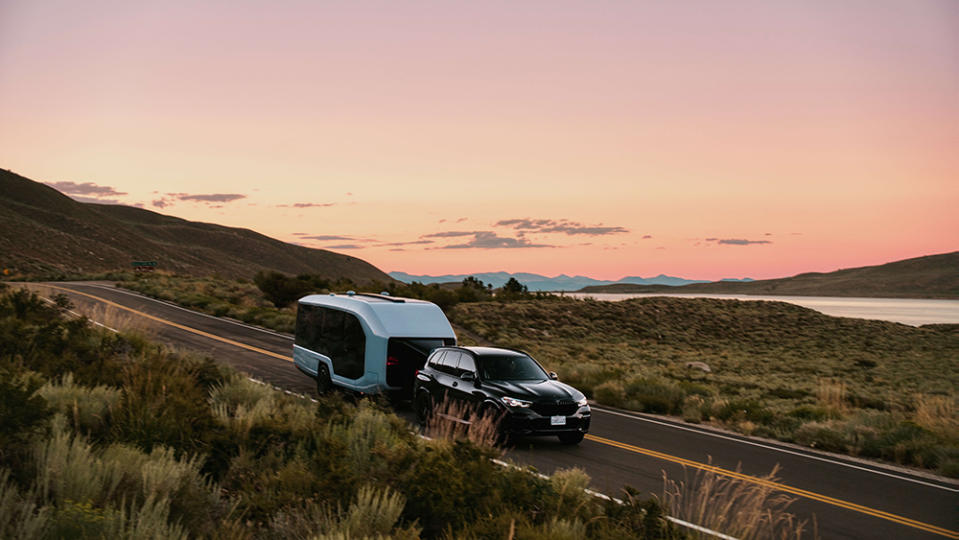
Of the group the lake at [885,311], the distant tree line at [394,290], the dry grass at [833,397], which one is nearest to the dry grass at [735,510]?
the dry grass at [833,397]

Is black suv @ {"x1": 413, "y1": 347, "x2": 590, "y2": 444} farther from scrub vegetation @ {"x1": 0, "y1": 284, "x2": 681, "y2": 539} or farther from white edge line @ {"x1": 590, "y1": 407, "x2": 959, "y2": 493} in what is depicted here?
white edge line @ {"x1": 590, "y1": 407, "x2": 959, "y2": 493}

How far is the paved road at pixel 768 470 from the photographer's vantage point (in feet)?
28.5

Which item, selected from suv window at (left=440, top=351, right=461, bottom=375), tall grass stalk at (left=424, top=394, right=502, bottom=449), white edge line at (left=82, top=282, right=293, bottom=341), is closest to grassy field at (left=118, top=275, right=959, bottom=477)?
white edge line at (left=82, top=282, right=293, bottom=341)

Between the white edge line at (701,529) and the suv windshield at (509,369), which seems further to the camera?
the suv windshield at (509,369)

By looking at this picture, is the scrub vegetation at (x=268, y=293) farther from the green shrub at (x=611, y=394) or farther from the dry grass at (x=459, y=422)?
the dry grass at (x=459, y=422)

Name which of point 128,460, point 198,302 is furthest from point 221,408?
point 198,302

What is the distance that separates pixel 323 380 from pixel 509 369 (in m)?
5.73

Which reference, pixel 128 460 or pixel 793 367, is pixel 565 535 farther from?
pixel 793 367

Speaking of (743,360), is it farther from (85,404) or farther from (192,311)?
(85,404)

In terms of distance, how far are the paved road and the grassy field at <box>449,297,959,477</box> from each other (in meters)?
1.38

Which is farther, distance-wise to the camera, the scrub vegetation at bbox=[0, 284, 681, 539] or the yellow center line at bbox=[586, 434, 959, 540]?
the yellow center line at bbox=[586, 434, 959, 540]

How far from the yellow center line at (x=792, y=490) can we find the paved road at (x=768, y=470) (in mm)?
14

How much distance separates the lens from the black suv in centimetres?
1157

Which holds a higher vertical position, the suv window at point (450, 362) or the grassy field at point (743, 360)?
the suv window at point (450, 362)
